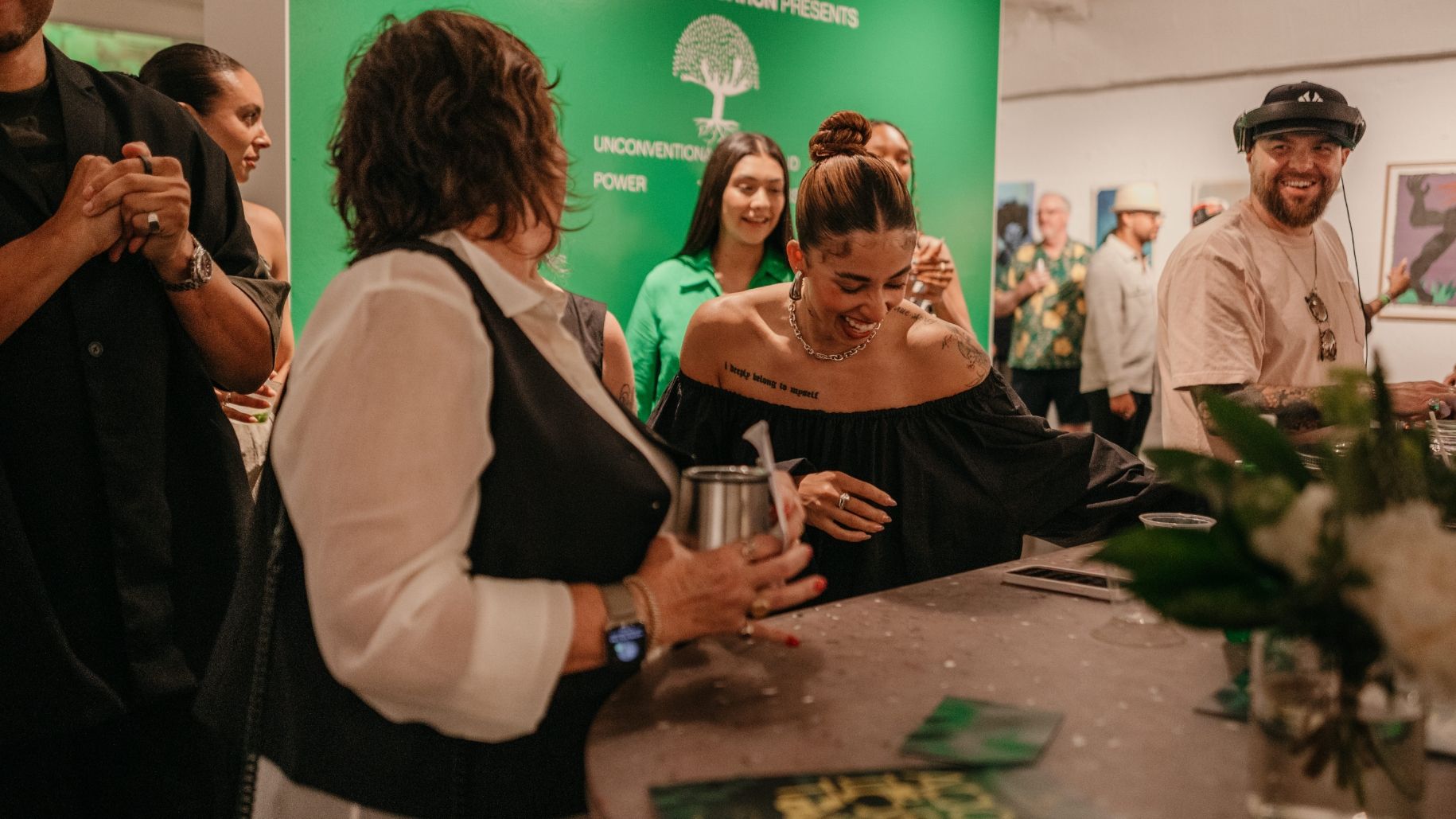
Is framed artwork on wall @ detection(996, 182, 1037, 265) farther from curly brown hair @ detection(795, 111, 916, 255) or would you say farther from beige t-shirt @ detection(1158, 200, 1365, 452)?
curly brown hair @ detection(795, 111, 916, 255)

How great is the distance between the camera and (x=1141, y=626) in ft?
5.01

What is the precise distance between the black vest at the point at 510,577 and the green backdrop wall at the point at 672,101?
78.3 inches

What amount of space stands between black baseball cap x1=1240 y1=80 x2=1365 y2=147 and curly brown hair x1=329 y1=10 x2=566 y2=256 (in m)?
2.60

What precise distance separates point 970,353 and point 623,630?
1.21 m

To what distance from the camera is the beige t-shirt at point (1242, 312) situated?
317 cm

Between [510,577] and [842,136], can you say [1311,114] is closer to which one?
[842,136]

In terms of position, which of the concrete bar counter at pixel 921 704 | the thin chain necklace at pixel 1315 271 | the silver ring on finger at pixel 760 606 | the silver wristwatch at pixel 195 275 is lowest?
the concrete bar counter at pixel 921 704

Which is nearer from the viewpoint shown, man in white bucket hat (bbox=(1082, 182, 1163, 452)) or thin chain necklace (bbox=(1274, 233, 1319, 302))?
thin chain necklace (bbox=(1274, 233, 1319, 302))

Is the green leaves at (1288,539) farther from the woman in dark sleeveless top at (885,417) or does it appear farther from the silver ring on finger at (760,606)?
the woman in dark sleeveless top at (885,417)

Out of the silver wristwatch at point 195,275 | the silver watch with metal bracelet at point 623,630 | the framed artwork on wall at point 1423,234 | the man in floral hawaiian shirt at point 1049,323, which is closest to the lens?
the silver watch with metal bracelet at point 623,630

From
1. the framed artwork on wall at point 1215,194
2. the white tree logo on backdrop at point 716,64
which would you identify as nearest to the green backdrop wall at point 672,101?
the white tree logo on backdrop at point 716,64

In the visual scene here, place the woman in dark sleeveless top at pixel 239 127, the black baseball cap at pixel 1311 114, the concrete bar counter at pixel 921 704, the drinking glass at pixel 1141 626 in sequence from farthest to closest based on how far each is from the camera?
the black baseball cap at pixel 1311 114 → the woman in dark sleeveless top at pixel 239 127 → the drinking glass at pixel 1141 626 → the concrete bar counter at pixel 921 704

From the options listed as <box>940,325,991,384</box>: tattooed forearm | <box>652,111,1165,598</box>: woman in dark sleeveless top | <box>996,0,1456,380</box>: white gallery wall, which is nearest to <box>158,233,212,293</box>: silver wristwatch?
<box>652,111,1165,598</box>: woman in dark sleeveless top

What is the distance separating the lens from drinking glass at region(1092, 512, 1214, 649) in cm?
147
